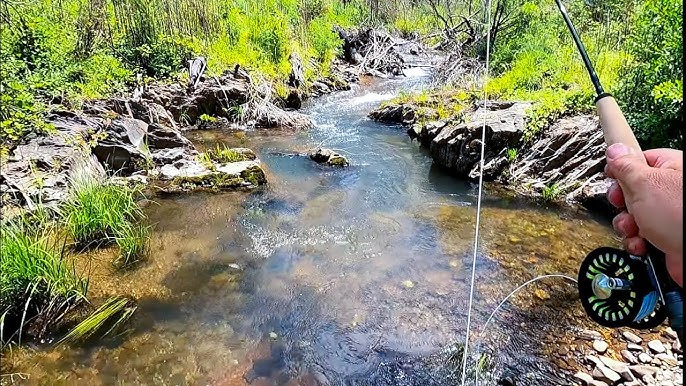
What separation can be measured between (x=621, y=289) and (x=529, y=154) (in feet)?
18.7

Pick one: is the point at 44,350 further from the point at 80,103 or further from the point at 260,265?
the point at 80,103

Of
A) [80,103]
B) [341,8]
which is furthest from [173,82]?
[341,8]

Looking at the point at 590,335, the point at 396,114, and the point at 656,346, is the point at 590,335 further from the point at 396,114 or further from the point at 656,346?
the point at 396,114

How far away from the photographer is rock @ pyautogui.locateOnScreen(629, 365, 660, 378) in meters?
2.82

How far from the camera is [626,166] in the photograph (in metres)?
1.19

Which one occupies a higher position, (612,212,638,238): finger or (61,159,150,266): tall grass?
(612,212,638,238): finger

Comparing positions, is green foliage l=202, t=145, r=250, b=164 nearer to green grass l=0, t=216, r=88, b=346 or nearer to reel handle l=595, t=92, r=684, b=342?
green grass l=0, t=216, r=88, b=346

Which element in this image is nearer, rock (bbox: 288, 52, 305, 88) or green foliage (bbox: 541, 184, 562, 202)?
green foliage (bbox: 541, 184, 562, 202)

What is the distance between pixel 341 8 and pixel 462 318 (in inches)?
795

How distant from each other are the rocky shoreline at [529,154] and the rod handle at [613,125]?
→ 3904 millimetres

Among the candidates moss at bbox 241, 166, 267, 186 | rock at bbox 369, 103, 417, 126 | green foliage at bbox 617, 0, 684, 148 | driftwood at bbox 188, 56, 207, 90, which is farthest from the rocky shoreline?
driftwood at bbox 188, 56, 207, 90

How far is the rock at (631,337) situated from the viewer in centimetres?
318

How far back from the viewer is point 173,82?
1004cm

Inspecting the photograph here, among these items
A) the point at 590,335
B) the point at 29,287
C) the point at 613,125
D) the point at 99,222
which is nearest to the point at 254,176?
the point at 99,222
